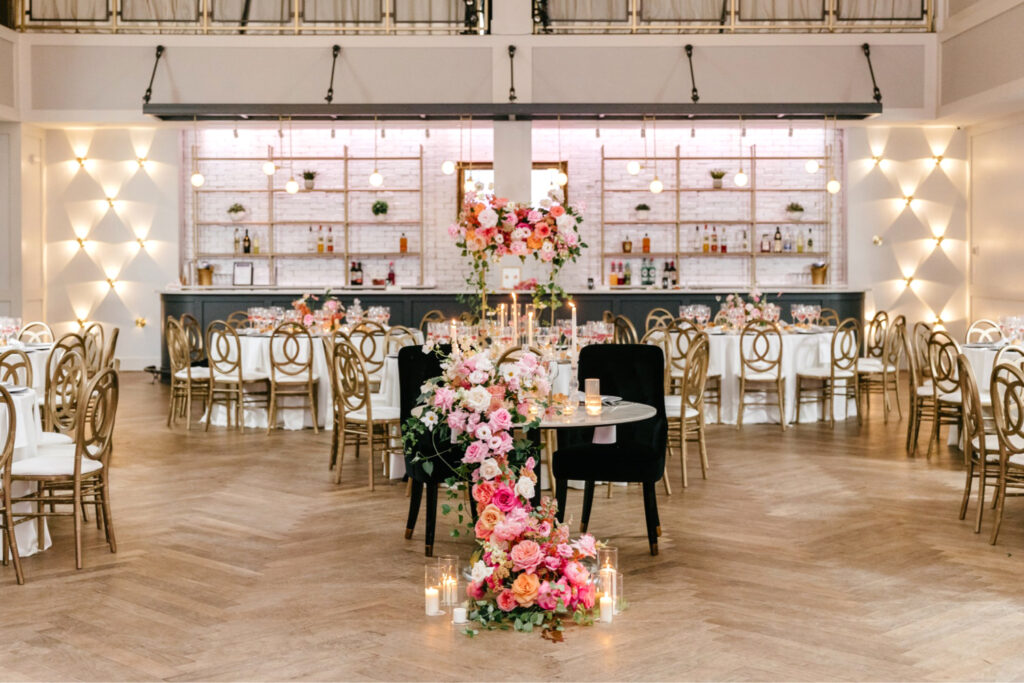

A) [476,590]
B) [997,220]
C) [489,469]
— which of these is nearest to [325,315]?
[489,469]

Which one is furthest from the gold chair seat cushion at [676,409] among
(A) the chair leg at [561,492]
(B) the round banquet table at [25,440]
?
(B) the round banquet table at [25,440]

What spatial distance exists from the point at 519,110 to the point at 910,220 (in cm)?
535

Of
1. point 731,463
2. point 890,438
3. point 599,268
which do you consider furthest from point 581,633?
point 599,268

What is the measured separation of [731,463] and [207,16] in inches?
334

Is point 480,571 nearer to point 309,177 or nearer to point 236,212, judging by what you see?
point 309,177

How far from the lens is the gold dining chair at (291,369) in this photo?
30.0 ft

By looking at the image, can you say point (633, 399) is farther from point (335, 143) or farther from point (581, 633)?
point (335, 143)

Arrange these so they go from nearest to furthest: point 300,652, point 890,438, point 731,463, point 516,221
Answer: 1. point 300,652
2. point 516,221
3. point 731,463
4. point 890,438

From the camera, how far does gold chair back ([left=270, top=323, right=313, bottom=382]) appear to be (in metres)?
9.10

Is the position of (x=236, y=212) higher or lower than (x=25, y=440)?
higher

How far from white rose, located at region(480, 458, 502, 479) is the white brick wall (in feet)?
30.1

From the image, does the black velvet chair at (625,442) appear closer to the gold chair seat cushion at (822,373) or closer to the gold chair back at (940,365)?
the gold chair back at (940,365)

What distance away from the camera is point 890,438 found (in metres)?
8.75

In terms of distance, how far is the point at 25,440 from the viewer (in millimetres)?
5289
